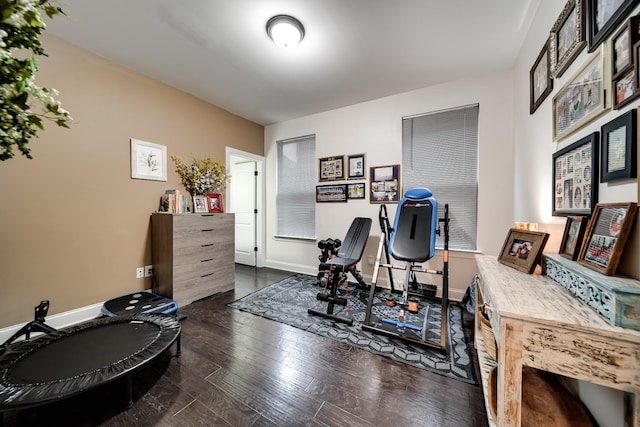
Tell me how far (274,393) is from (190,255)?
1991 mm

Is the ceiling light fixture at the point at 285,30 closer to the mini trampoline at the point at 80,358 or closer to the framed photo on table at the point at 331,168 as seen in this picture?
the framed photo on table at the point at 331,168

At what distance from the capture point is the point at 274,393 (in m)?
1.43

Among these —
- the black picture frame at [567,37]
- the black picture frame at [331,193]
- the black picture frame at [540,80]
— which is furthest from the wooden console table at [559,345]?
the black picture frame at [331,193]

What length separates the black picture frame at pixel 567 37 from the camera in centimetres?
119

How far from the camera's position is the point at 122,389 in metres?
1.45

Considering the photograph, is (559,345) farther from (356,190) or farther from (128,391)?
(356,190)

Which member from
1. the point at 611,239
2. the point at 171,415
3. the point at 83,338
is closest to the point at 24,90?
the point at 171,415

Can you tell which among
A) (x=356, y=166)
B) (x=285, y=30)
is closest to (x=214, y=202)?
(x=356, y=166)

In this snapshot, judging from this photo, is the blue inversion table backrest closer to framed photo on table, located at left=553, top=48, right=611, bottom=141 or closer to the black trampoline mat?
framed photo on table, located at left=553, top=48, right=611, bottom=141

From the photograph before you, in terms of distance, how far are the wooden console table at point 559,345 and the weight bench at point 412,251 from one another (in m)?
1.05

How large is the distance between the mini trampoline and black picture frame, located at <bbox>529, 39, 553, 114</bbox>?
3.29 m

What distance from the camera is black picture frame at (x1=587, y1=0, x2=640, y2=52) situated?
0.89m

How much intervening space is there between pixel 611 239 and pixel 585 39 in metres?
1.07

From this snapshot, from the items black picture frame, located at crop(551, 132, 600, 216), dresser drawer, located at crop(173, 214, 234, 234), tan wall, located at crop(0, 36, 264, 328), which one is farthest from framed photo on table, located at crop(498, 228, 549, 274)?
tan wall, located at crop(0, 36, 264, 328)
